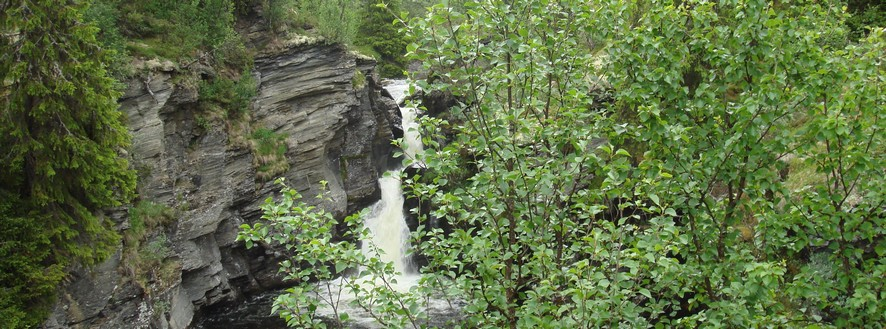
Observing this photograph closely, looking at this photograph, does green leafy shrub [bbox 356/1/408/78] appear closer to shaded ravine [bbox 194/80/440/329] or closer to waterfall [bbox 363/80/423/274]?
shaded ravine [bbox 194/80/440/329]

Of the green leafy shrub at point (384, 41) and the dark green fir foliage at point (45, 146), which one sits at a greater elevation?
the green leafy shrub at point (384, 41)

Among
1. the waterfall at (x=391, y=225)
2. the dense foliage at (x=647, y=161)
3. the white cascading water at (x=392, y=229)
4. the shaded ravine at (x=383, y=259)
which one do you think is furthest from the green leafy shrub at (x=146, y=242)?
the dense foliage at (x=647, y=161)

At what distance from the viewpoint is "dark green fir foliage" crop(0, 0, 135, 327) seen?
527 inches

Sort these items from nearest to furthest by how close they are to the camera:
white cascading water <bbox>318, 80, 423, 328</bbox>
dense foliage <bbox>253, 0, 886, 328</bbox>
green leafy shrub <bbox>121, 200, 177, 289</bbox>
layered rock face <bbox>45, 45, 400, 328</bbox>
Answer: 1. dense foliage <bbox>253, 0, 886, 328</bbox>
2. layered rock face <bbox>45, 45, 400, 328</bbox>
3. green leafy shrub <bbox>121, 200, 177, 289</bbox>
4. white cascading water <bbox>318, 80, 423, 328</bbox>

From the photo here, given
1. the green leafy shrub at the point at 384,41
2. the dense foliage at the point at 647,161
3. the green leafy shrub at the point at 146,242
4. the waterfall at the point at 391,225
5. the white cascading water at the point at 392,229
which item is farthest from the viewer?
the green leafy shrub at the point at 384,41

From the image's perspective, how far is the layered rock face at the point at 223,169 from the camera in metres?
16.5

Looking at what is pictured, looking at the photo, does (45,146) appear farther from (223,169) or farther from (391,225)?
(391,225)

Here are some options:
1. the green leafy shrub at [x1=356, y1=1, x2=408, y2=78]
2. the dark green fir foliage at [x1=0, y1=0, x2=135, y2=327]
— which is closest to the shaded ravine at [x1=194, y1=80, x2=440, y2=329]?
the dark green fir foliage at [x1=0, y1=0, x2=135, y2=327]

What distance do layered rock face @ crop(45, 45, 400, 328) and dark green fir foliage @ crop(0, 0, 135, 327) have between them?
1148mm

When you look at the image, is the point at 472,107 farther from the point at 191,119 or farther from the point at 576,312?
the point at 191,119

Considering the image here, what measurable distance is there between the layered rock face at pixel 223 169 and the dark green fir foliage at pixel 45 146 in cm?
115

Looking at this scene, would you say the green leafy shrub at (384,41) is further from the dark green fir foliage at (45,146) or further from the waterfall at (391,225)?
the dark green fir foliage at (45,146)

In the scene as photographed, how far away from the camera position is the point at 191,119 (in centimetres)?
2195

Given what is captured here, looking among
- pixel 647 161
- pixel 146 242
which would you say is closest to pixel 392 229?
pixel 146 242
